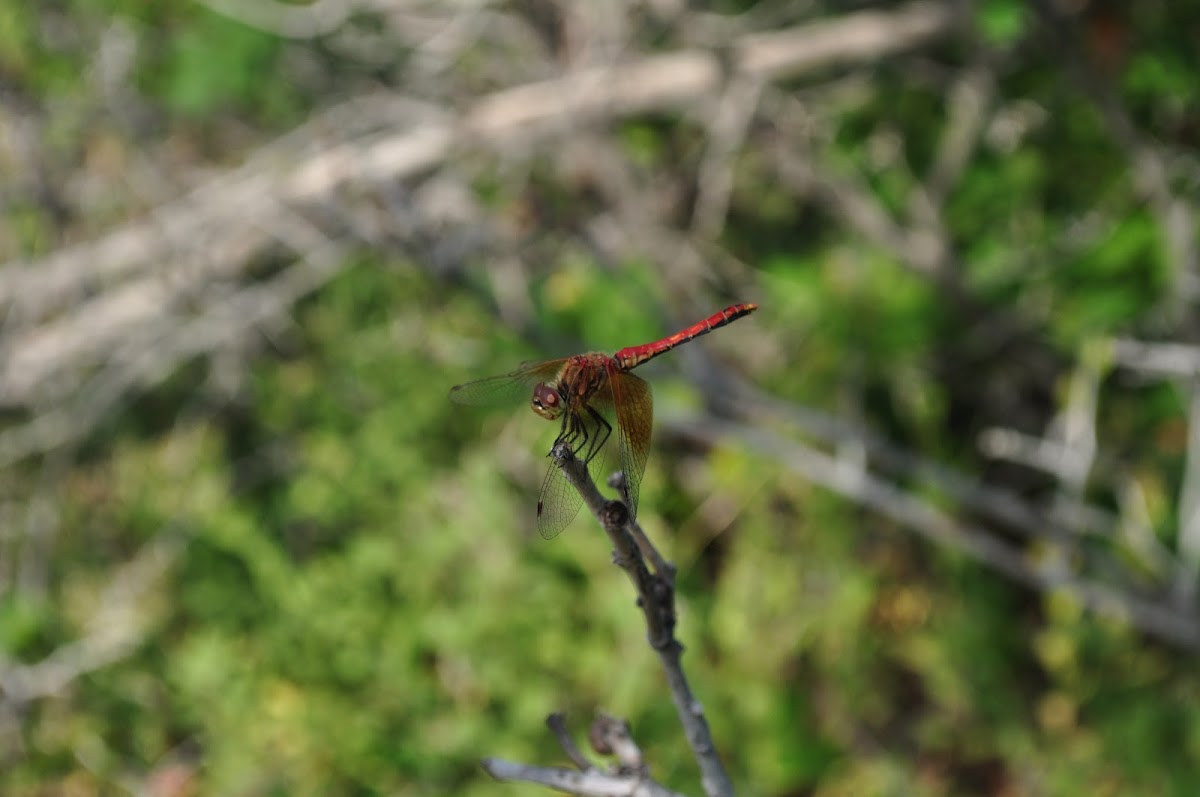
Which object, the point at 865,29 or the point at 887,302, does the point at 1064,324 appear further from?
the point at 865,29

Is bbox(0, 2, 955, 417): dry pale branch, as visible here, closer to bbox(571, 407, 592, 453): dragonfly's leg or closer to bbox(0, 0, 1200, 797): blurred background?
bbox(0, 0, 1200, 797): blurred background

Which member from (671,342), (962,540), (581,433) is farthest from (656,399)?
(581,433)

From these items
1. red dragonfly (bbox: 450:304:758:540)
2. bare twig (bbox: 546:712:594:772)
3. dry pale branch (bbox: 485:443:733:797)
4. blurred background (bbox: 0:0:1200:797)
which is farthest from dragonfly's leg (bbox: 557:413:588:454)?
blurred background (bbox: 0:0:1200:797)

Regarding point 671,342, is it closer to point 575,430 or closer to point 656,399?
point 575,430

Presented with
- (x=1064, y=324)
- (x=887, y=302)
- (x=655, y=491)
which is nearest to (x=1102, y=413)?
(x=1064, y=324)

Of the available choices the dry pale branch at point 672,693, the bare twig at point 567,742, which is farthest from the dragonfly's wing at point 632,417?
the bare twig at point 567,742

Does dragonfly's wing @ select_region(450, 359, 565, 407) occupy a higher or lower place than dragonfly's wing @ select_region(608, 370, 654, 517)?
lower
